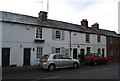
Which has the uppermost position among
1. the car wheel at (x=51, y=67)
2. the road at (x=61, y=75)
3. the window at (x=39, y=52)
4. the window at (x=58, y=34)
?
the window at (x=58, y=34)

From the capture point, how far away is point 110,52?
24.6m

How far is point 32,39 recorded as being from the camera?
584 inches

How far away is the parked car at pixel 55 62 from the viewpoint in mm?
11338

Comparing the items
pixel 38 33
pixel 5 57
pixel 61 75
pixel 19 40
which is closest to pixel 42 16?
pixel 38 33

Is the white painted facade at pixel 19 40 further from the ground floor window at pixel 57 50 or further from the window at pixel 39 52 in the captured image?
the ground floor window at pixel 57 50

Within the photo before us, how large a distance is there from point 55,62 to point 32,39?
4.99 m

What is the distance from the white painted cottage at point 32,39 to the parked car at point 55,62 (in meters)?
3.40

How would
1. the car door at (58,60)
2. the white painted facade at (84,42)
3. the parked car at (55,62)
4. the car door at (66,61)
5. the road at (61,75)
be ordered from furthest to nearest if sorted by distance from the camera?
the white painted facade at (84,42)
the car door at (66,61)
the car door at (58,60)
the parked car at (55,62)
the road at (61,75)

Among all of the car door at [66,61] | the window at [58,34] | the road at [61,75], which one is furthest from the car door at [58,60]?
the window at [58,34]

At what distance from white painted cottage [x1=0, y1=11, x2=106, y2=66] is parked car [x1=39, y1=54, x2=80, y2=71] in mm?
3397

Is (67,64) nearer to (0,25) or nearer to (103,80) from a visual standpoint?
(103,80)

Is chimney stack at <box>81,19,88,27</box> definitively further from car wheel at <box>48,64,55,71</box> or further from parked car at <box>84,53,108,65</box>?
car wheel at <box>48,64,55,71</box>


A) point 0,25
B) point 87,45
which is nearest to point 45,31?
point 0,25

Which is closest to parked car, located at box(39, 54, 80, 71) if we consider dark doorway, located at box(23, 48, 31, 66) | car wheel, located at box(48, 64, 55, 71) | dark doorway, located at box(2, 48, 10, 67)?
car wheel, located at box(48, 64, 55, 71)
